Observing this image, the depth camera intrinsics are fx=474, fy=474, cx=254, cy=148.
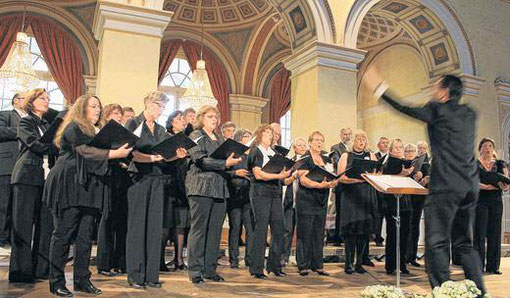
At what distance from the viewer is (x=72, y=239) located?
128 inches

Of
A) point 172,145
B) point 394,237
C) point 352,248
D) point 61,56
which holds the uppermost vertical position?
point 61,56

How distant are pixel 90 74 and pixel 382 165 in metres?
9.06

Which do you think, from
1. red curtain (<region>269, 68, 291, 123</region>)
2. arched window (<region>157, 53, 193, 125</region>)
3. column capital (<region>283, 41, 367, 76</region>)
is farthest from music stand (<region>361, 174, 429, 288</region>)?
red curtain (<region>269, 68, 291, 123</region>)

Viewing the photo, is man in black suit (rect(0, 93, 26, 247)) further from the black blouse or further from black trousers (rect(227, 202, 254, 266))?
black trousers (rect(227, 202, 254, 266))

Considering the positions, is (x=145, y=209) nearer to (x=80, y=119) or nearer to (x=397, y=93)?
(x=80, y=119)

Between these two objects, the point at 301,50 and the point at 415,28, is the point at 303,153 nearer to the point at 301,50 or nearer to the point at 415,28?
the point at 301,50

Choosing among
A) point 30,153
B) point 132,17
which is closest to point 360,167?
point 30,153

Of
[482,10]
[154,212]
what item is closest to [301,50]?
[482,10]

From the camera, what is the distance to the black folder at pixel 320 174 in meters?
4.48

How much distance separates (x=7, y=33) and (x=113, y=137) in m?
9.78

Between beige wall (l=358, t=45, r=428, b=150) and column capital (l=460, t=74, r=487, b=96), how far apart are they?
1.58m

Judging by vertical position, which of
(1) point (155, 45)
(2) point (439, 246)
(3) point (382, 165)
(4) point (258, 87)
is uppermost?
(4) point (258, 87)

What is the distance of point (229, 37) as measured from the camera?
13.4m

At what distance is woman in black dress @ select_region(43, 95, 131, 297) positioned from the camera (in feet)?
10.3
